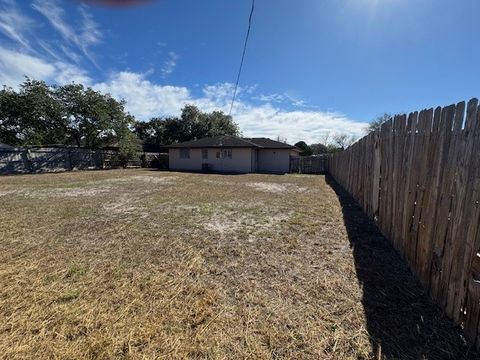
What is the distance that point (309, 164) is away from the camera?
2316 centimetres

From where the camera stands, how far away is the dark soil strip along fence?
17.9m

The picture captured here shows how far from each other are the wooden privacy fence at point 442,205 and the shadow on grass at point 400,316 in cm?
10

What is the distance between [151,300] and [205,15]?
8757mm

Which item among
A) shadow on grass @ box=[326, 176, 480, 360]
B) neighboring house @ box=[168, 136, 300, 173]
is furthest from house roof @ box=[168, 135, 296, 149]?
shadow on grass @ box=[326, 176, 480, 360]

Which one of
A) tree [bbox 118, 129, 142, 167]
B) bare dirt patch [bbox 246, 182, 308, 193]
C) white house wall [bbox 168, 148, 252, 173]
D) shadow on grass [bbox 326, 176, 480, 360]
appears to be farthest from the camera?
tree [bbox 118, 129, 142, 167]

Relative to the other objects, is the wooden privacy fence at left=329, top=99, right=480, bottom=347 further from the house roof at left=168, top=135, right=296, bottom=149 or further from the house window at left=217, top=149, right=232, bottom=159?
the house window at left=217, top=149, right=232, bottom=159

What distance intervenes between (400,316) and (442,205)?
3.60 feet

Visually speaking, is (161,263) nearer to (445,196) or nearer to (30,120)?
(445,196)

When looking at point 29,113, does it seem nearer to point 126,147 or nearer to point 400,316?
point 126,147

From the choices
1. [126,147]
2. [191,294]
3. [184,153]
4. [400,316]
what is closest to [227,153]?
[184,153]

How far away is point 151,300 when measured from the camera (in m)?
2.48

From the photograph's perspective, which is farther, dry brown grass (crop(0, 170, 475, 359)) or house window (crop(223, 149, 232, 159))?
house window (crop(223, 149, 232, 159))

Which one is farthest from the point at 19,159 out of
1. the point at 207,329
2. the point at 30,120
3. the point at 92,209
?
the point at 207,329

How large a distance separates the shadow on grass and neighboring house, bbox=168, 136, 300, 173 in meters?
18.3
